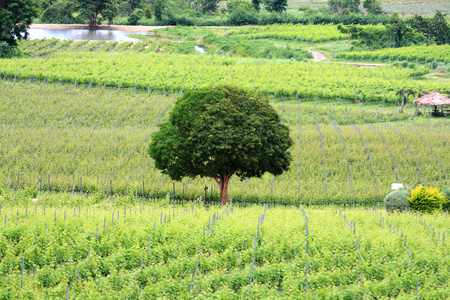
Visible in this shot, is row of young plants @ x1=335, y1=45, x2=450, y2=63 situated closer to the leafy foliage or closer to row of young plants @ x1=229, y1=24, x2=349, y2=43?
row of young plants @ x1=229, y1=24, x2=349, y2=43

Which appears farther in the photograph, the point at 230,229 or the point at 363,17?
the point at 363,17

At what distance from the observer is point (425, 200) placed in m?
21.2

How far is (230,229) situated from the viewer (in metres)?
15.6

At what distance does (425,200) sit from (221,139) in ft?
29.0

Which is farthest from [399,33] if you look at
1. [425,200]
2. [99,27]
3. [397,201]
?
[397,201]

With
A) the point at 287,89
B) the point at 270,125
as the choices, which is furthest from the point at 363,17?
the point at 270,125

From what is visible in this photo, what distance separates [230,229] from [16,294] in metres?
6.31

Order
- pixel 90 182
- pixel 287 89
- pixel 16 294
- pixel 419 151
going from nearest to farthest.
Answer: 1. pixel 16 294
2. pixel 90 182
3. pixel 419 151
4. pixel 287 89

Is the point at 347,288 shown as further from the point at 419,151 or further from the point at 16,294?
the point at 419,151

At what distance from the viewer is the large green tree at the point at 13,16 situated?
179 feet

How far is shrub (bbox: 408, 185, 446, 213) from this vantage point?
21094mm

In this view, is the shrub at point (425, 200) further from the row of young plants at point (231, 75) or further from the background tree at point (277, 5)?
the background tree at point (277, 5)

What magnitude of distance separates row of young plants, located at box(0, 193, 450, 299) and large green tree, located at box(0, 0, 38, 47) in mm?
43115

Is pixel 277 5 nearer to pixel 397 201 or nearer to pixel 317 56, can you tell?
pixel 317 56
